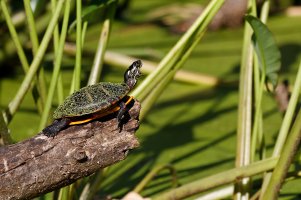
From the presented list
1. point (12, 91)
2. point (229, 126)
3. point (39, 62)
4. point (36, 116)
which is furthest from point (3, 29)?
point (39, 62)

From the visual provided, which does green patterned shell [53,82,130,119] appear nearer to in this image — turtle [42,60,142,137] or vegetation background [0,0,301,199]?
turtle [42,60,142,137]

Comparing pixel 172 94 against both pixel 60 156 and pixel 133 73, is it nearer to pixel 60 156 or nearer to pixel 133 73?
pixel 133 73

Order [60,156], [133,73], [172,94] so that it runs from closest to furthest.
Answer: [60,156] < [133,73] < [172,94]

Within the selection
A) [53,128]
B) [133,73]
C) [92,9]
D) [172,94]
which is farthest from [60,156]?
[172,94]

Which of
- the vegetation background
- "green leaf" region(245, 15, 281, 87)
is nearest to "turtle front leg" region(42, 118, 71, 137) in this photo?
the vegetation background

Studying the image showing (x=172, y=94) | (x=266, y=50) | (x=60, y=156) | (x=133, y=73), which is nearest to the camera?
(x=60, y=156)

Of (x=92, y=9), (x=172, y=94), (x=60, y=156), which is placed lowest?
(x=60, y=156)
